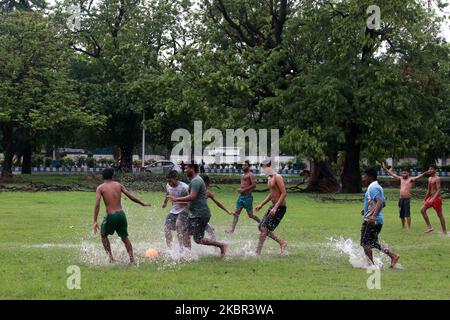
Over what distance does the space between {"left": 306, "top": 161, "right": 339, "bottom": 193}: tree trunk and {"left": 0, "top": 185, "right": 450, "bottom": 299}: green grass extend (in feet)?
61.1

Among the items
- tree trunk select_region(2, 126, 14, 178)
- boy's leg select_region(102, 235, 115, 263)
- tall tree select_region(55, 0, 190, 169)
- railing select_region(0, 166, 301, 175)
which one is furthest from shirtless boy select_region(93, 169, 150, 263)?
railing select_region(0, 166, 301, 175)

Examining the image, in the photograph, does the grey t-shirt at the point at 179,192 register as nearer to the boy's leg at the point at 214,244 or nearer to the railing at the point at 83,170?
the boy's leg at the point at 214,244

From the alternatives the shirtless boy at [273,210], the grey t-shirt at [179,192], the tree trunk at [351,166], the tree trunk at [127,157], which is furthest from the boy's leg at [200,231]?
the tree trunk at [127,157]

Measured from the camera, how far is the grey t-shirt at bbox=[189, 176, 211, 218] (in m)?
13.6

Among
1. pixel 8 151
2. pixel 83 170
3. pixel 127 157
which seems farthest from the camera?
pixel 83 170

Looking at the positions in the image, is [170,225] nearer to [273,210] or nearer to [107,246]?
[107,246]

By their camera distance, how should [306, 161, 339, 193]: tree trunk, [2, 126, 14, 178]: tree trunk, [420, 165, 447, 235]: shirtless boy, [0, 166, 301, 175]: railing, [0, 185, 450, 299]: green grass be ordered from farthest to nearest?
1. [0, 166, 301, 175]: railing
2. [2, 126, 14, 178]: tree trunk
3. [306, 161, 339, 193]: tree trunk
4. [420, 165, 447, 235]: shirtless boy
5. [0, 185, 450, 299]: green grass

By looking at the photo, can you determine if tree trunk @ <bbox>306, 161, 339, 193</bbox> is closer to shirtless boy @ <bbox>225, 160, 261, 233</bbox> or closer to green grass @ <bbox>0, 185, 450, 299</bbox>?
green grass @ <bbox>0, 185, 450, 299</bbox>

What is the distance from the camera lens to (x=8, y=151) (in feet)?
150

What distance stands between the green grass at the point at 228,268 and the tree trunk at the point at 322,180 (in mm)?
18629

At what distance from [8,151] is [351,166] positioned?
19.9 metres

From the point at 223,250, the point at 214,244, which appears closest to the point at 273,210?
the point at 223,250
